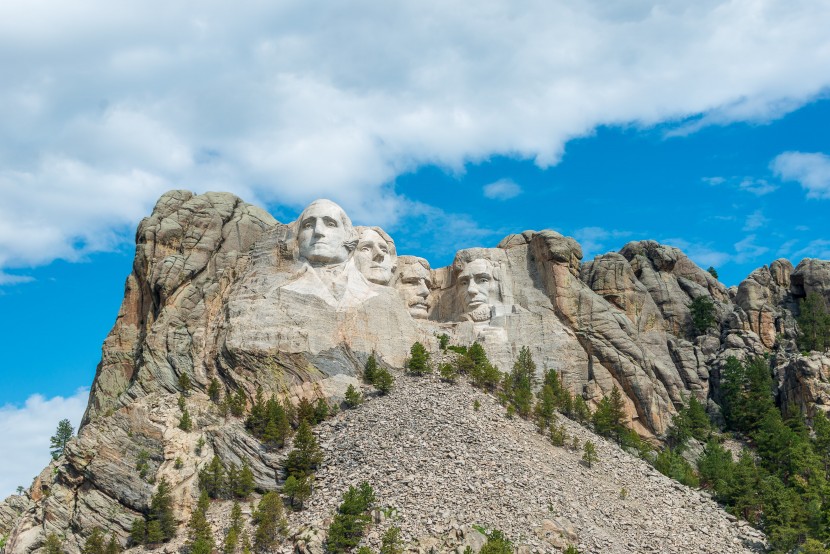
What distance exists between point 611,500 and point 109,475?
71.4ft

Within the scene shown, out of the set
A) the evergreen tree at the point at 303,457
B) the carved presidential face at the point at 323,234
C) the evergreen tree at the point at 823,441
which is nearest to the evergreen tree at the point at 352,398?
the evergreen tree at the point at 303,457

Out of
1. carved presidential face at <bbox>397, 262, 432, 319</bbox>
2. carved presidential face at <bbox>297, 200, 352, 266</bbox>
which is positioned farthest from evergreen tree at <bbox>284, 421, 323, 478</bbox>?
carved presidential face at <bbox>397, 262, 432, 319</bbox>

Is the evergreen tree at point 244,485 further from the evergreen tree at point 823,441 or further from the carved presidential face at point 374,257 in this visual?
the evergreen tree at point 823,441

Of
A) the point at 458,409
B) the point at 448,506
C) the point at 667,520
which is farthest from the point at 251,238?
the point at 667,520

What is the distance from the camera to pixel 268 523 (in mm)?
54250

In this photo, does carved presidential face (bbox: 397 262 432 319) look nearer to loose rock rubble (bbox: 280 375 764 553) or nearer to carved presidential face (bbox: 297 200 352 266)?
carved presidential face (bbox: 297 200 352 266)

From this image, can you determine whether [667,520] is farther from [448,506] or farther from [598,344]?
[598,344]

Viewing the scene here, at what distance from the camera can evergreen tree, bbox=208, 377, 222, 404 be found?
62.8 m

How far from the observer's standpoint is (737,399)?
2854 inches

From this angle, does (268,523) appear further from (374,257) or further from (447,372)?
(374,257)

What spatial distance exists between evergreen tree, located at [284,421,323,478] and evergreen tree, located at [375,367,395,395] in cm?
593

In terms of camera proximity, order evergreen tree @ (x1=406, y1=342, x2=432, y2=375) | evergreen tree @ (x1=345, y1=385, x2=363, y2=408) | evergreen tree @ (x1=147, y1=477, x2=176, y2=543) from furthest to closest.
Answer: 1. evergreen tree @ (x1=406, y1=342, x2=432, y2=375)
2. evergreen tree @ (x1=345, y1=385, x2=363, y2=408)
3. evergreen tree @ (x1=147, y1=477, x2=176, y2=543)

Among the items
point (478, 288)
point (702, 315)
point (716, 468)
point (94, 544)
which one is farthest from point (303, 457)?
point (702, 315)

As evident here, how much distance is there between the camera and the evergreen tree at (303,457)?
58031 millimetres
